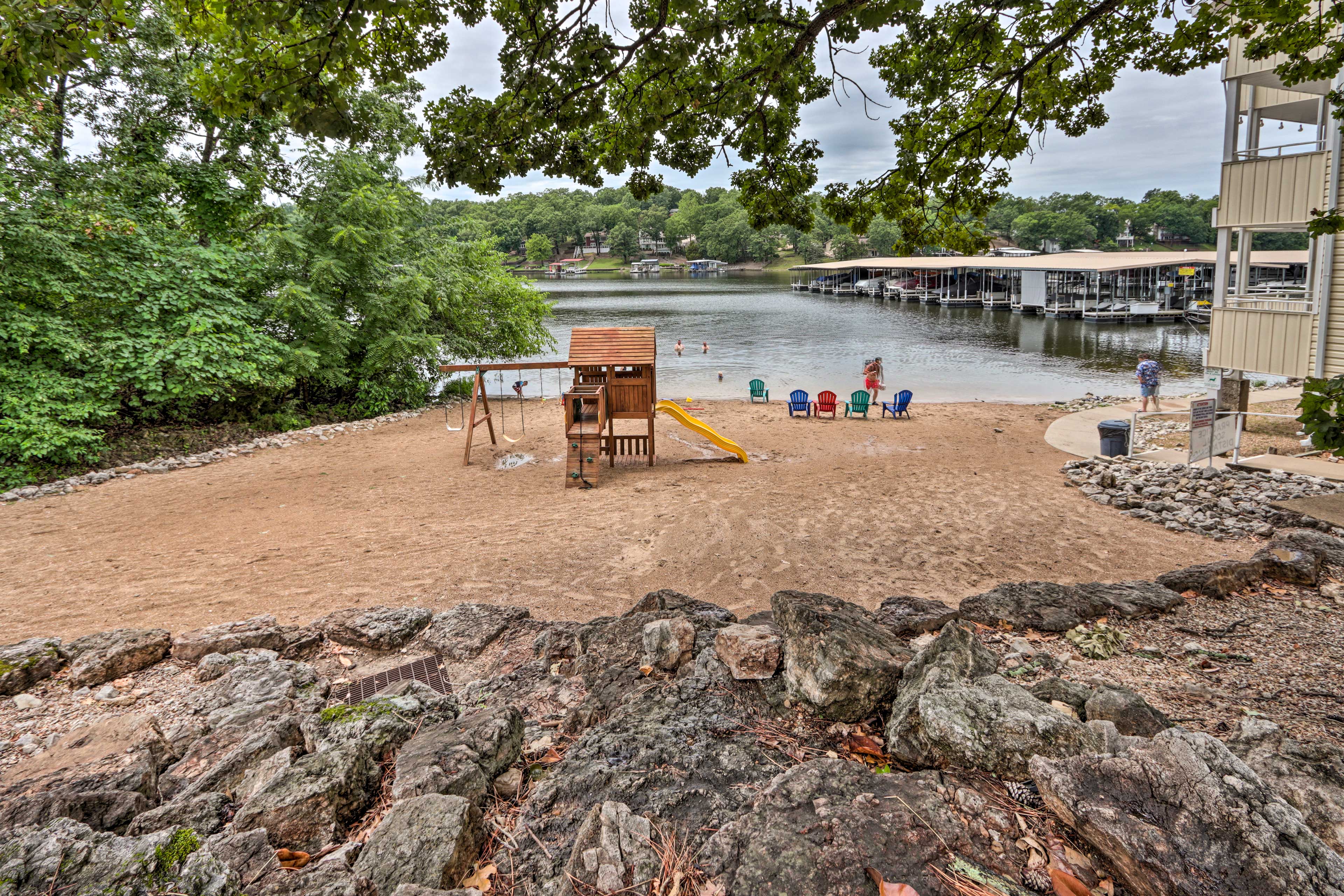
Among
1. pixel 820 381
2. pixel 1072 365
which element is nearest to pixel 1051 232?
pixel 1072 365

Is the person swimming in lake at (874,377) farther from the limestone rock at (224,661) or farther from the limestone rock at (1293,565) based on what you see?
the limestone rock at (224,661)

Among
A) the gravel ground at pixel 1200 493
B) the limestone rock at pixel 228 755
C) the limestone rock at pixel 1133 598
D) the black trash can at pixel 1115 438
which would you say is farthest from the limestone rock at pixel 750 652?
the black trash can at pixel 1115 438

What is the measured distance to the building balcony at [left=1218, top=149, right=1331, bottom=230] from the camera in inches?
480

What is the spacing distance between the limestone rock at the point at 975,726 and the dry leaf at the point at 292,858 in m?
2.76

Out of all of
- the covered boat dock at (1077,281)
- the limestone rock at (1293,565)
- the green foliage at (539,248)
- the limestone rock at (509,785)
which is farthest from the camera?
the green foliage at (539,248)

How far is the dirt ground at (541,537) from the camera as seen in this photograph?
7.68 meters

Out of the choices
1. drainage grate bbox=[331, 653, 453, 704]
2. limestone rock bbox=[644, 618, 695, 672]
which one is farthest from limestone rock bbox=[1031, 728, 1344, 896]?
drainage grate bbox=[331, 653, 453, 704]

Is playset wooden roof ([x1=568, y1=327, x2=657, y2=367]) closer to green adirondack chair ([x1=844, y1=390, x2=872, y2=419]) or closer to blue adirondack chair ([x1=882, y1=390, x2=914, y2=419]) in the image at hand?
green adirondack chair ([x1=844, y1=390, x2=872, y2=419])

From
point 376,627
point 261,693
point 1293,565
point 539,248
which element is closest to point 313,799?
point 261,693

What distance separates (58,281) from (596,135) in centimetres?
1106

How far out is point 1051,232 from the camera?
12375 centimetres

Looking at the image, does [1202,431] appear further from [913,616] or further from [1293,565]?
[913,616]

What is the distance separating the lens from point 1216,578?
598 centimetres

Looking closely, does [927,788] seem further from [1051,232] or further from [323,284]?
[1051,232]
